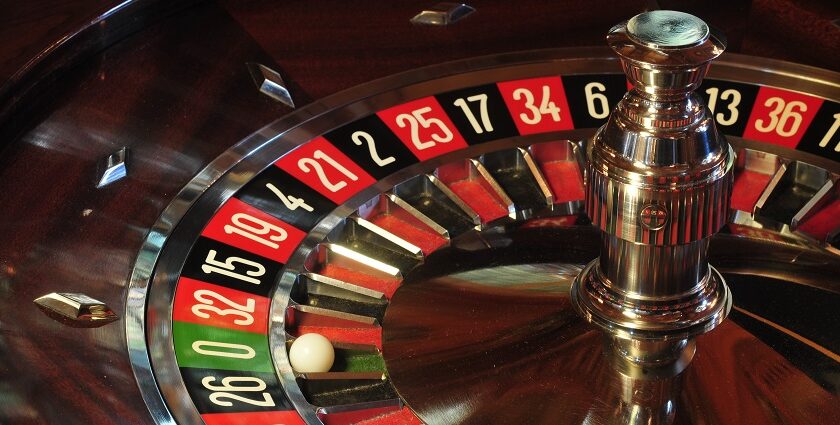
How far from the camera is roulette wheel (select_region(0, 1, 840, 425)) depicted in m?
2.12

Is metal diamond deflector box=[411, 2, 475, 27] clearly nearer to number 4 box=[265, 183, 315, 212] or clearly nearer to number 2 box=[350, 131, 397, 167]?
number 2 box=[350, 131, 397, 167]

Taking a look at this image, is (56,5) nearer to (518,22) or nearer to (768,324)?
(518,22)

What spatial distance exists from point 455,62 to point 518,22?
246mm

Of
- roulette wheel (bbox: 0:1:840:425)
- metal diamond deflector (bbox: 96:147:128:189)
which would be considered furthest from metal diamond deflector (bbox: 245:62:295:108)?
metal diamond deflector (bbox: 96:147:128:189)

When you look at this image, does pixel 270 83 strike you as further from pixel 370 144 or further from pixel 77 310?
pixel 77 310

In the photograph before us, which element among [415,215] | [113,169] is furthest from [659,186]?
[113,169]

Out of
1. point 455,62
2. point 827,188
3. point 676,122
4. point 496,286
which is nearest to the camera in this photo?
point 676,122

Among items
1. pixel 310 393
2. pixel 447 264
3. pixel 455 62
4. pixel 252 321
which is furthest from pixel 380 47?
pixel 310 393

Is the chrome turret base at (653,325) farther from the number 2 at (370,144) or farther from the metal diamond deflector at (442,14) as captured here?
the metal diamond deflector at (442,14)

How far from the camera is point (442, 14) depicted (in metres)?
3.27

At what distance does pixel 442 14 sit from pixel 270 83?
21.5 inches

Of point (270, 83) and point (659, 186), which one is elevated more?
point (659, 186)

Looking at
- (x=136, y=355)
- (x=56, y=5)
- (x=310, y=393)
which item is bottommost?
(x=310, y=393)

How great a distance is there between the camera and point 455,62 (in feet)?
10.2
